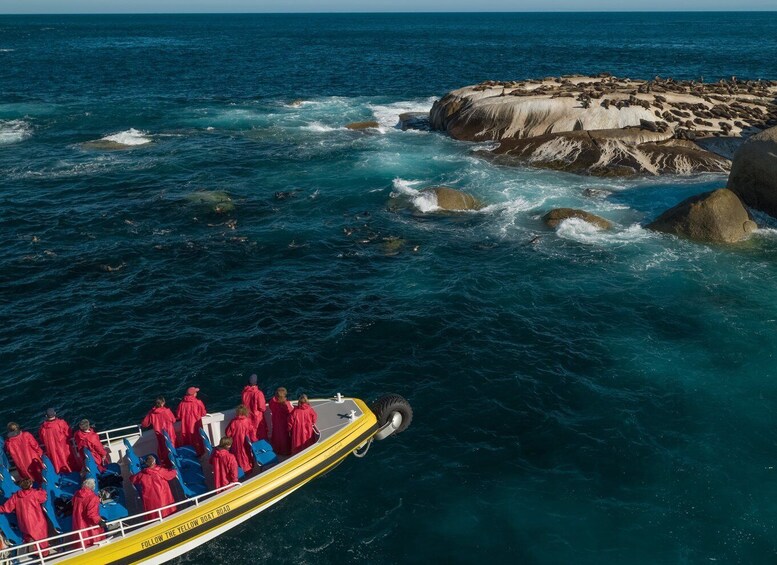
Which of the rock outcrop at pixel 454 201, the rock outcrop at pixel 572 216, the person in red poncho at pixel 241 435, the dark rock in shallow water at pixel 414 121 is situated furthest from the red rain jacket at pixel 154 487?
the dark rock in shallow water at pixel 414 121

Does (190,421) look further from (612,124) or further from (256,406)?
(612,124)

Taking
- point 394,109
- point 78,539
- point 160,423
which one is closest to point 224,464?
point 160,423

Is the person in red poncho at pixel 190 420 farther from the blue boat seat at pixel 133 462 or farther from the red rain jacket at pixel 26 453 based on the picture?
the red rain jacket at pixel 26 453

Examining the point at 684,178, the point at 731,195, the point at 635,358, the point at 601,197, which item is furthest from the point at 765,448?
the point at 684,178

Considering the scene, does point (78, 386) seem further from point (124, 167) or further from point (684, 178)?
point (684, 178)

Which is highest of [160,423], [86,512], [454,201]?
[454,201]

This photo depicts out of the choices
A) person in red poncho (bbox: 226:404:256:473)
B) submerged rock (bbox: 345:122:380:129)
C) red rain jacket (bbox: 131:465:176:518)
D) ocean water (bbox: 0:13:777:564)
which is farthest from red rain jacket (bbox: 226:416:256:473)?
submerged rock (bbox: 345:122:380:129)
